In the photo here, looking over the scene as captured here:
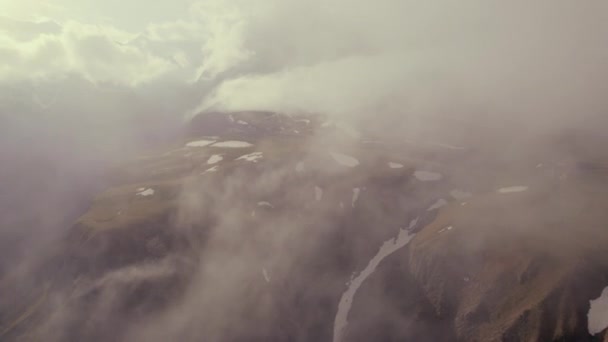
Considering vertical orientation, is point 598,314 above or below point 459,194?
below

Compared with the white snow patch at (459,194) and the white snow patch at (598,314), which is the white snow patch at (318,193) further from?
the white snow patch at (598,314)

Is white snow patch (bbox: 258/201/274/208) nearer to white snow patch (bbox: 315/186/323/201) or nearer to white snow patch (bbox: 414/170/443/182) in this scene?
white snow patch (bbox: 315/186/323/201)

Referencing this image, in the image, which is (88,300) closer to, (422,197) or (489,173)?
(422,197)

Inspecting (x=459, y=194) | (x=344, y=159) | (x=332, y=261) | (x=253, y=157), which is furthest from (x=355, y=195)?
(x=253, y=157)

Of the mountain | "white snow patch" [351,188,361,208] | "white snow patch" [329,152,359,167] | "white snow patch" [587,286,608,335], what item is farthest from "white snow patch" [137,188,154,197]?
"white snow patch" [587,286,608,335]

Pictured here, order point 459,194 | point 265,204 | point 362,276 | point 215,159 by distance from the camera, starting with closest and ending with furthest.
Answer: point 362,276 < point 265,204 < point 459,194 < point 215,159

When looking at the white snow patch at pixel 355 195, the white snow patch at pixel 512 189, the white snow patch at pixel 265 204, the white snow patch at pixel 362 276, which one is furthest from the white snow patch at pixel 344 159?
the white snow patch at pixel 512 189

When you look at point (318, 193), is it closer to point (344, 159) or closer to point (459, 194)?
point (344, 159)
